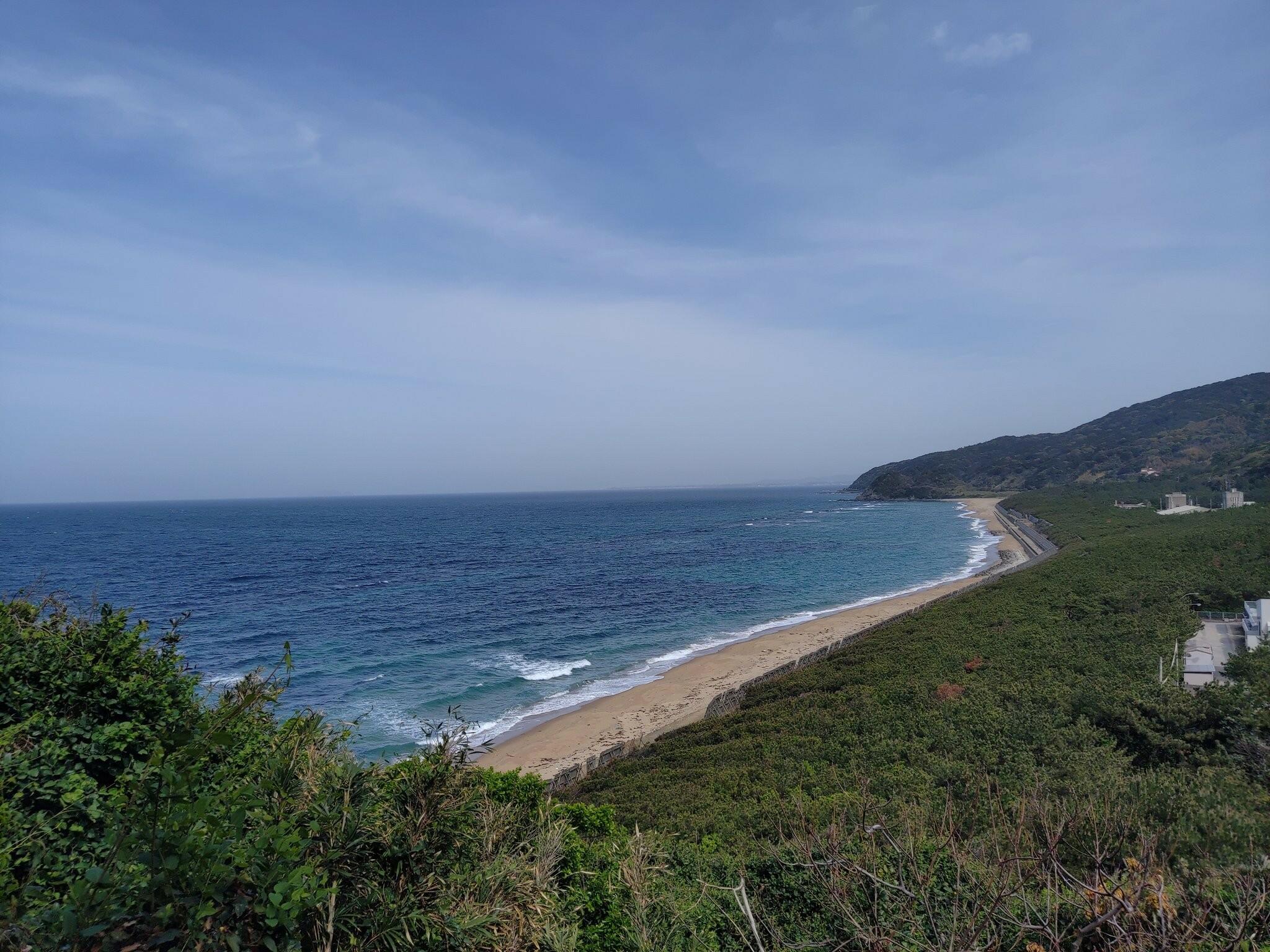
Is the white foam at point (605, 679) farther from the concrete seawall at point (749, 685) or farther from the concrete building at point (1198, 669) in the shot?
the concrete building at point (1198, 669)

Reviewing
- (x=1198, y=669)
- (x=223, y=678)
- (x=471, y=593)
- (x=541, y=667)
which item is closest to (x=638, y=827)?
(x=1198, y=669)

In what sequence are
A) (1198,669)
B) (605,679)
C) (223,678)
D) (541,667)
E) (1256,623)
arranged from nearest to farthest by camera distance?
(1198,669) < (1256,623) < (223,678) < (605,679) < (541,667)

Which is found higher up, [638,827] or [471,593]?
[638,827]

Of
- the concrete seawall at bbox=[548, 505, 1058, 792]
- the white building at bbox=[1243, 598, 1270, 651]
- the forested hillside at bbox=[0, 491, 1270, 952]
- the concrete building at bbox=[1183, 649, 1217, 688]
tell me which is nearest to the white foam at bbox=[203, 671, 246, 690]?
the concrete seawall at bbox=[548, 505, 1058, 792]

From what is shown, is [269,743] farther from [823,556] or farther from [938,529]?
[938,529]

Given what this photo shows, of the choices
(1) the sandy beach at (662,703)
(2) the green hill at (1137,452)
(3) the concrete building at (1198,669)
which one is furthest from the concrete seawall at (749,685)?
(2) the green hill at (1137,452)

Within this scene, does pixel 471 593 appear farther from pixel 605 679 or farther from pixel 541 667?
pixel 605 679
